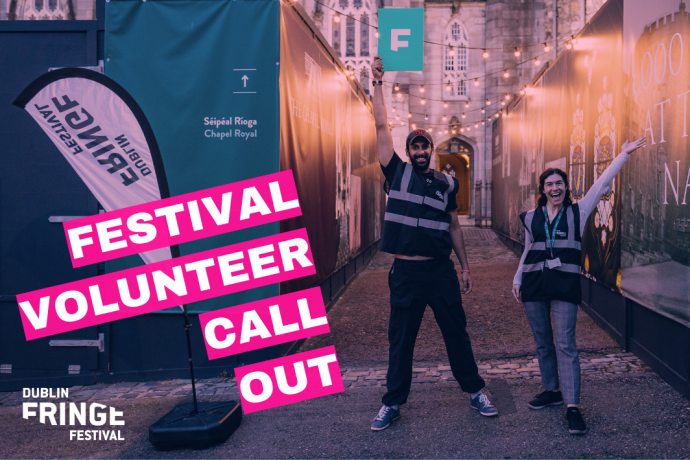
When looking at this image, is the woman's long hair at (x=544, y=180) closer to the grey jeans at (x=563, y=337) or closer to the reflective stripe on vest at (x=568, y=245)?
the reflective stripe on vest at (x=568, y=245)

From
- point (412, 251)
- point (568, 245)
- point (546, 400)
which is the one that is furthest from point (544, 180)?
point (546, 400)

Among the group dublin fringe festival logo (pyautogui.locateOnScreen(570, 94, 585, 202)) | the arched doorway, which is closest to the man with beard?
dublin fringe festival logo (pyautogui.locateOnScreen(570, 94, 585, 202))

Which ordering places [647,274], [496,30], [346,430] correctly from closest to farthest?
1. [346,430]
2. [647,274]
3. [496,30]

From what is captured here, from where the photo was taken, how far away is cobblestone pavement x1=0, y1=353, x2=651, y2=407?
4.93 m

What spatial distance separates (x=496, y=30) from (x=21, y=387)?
3085cm

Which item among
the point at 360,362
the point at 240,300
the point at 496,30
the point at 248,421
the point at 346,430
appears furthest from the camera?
the point at 496,30

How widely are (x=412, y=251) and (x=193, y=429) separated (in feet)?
6.52

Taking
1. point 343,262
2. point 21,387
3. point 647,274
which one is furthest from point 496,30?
point 21,387

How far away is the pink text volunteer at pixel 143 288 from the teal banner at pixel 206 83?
110 mm

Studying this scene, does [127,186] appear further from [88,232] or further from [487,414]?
[487,414]

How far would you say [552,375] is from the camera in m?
4.13

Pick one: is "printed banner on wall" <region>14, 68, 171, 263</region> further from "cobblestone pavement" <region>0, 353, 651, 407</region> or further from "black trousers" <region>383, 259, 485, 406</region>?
"black trousers" <region>383, 259, 485, 406</region>

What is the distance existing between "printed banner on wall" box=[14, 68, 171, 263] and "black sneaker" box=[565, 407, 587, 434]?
10.5ft

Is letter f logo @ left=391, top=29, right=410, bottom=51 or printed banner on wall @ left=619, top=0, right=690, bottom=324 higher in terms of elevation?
letter f logo @ left=391, top=29, right=410, bottom=51
